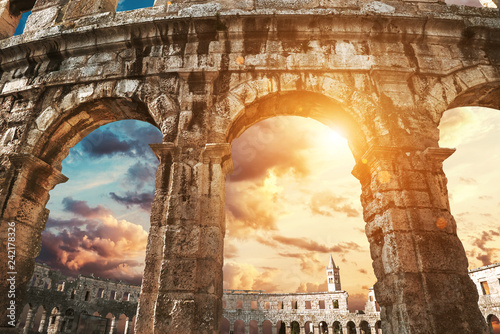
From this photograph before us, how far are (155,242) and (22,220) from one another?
2.62 metres

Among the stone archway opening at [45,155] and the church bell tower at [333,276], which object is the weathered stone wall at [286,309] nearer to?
the church bell tower at [333,276]

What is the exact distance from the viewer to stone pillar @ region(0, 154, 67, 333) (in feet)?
14.9

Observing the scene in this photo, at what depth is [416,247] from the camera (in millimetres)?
3891

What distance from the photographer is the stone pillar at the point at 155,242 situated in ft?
12.1

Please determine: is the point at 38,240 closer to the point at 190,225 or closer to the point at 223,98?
the point at 190,225

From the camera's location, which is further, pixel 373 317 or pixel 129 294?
pixel 373 317

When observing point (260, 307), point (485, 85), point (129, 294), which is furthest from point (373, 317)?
point (485, 85)

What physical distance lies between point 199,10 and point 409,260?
17.9ft

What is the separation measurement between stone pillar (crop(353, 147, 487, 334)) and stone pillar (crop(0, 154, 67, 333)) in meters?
5.43

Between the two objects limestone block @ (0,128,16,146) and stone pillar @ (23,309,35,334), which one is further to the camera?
stone pillar @ (23,309,35,334)

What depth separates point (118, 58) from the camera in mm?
5637

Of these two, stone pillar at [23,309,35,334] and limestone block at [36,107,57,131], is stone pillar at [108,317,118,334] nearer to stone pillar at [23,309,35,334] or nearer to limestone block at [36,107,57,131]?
stone pillar at [23,309,35,334]

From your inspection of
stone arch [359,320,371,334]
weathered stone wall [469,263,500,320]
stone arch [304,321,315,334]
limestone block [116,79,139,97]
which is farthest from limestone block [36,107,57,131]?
stone arch [304,321,315,334]

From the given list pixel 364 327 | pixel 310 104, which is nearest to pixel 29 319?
pixel 310 104
